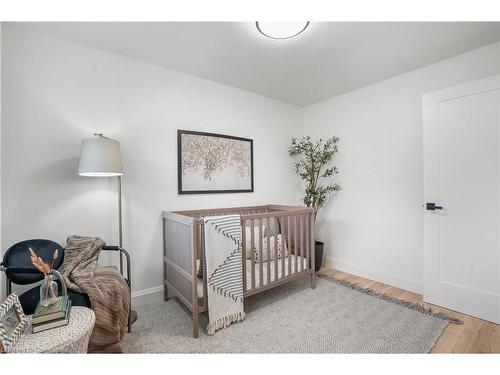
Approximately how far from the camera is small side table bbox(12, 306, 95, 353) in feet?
3.34

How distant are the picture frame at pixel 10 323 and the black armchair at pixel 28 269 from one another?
24 centimetres

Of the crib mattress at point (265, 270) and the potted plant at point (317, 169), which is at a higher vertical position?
the potted plant at point (317, 169)

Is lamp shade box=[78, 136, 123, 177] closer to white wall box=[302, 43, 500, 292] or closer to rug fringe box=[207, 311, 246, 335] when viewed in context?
rug fringe box=[207, 311, 246, 335]

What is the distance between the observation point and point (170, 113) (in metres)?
2.36

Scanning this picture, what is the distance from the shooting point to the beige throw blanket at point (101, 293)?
1.41m

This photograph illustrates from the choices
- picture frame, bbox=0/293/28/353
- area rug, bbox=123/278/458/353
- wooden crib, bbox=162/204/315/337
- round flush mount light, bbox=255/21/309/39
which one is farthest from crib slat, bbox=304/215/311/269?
picture frame, bbox=0/293/28/353

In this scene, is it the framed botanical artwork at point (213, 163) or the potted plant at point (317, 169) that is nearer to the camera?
the framed botanical artwork at point (213, 163)

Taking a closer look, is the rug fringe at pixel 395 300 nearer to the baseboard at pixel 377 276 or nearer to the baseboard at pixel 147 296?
the baseboard at pixel 377 276

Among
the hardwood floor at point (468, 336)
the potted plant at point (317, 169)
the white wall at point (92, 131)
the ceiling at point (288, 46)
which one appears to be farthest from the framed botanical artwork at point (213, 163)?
the hardwood floor at point (468, 336)

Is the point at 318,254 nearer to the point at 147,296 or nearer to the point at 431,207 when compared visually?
the point at 431,207

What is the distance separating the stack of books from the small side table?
0.07ft

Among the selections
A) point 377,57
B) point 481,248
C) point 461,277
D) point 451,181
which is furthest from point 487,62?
point 461,277

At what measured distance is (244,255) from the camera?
1982 mm

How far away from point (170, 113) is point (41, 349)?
6.45ft
